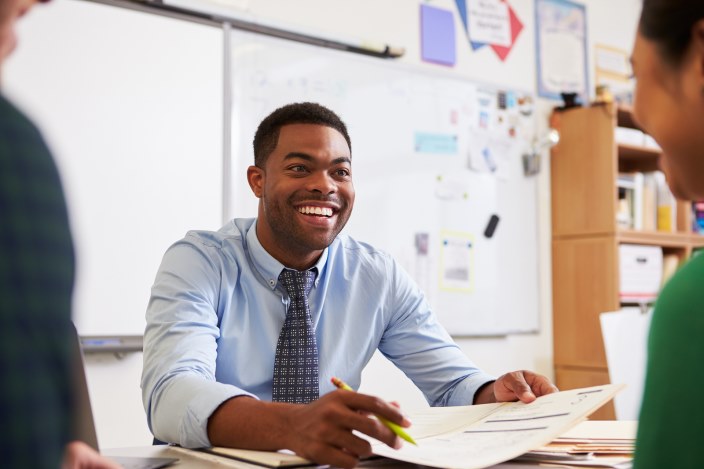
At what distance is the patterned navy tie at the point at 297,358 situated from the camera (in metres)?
1.47

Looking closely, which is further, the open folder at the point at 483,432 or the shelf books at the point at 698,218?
the shelf books at the point at 698,218

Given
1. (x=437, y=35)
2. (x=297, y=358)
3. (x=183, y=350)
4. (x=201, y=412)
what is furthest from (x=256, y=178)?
(x=437, y=35)

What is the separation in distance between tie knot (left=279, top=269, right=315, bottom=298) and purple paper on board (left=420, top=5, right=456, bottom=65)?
1990mm

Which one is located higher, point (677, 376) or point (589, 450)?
point (677, 376)

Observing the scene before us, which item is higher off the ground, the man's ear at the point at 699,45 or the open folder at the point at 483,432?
the man's ear at the point at 699,45

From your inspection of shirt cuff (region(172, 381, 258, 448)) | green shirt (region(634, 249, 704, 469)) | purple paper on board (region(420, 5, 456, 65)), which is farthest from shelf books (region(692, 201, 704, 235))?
green shirt (region(634, 249, 704, 469))

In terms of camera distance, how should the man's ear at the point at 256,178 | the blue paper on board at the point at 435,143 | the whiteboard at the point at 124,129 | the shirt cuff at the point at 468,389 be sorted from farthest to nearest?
the blue paper on board at the point at 435,143 → the whiteboard at the point at 124,129 → the man's ear at the point at 256,178 → the shirt cuff at the point at 468,389

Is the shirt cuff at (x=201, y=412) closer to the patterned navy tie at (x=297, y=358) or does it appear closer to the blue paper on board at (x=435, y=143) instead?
the patterned navy tie at (x=297, y=358)

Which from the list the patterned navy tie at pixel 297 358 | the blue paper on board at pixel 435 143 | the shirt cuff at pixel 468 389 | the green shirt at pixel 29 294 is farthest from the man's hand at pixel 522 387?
the blue paper on board at pixel 435 143

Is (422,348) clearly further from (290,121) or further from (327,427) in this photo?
(327,427)

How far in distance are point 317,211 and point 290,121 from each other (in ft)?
0.74

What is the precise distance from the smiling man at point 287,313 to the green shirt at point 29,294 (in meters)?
0.67

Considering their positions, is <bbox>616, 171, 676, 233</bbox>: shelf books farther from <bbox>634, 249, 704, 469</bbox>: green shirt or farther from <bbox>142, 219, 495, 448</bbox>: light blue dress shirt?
<bbox>634, 249, 704, 469</bbox>: green shirt

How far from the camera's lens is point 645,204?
146 inches
